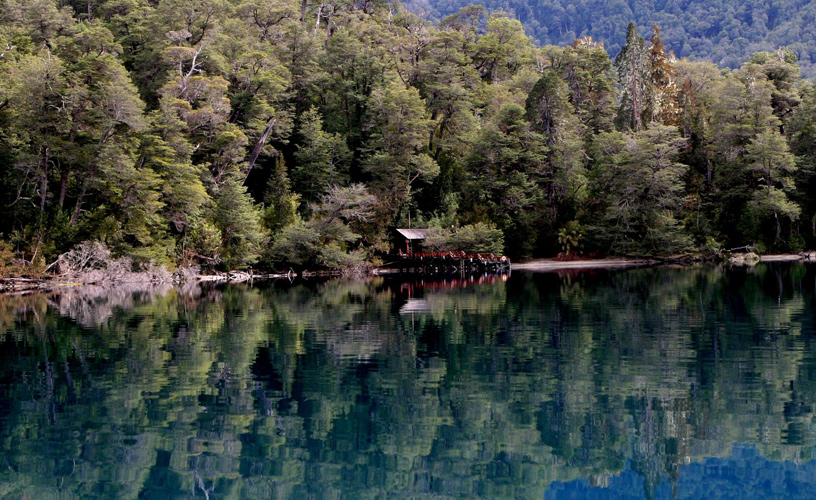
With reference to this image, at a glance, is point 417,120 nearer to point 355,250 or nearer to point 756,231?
point 355,250

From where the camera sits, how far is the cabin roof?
57.2 metres

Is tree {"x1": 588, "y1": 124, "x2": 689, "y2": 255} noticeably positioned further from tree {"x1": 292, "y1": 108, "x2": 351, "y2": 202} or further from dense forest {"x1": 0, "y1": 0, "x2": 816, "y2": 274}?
tree {"x1": 292, "y1": 108, "x2": 351, "y2": 202}

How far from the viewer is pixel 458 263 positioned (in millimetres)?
55250

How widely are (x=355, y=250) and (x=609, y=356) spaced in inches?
1622

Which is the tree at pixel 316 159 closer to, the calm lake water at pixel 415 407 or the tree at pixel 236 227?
the tree at pixel 236 227

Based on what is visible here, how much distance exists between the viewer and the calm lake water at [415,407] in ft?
A: 29.3

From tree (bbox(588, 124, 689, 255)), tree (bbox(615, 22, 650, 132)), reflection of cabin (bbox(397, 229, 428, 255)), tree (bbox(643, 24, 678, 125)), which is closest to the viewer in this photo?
reflection of cabin (bbox(397, 229, 428, 255))

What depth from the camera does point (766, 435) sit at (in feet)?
33.4

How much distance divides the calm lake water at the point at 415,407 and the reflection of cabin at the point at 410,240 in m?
33.3

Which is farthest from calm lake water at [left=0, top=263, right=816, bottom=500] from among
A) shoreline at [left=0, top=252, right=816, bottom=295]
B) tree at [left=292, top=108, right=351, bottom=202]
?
tree at [left=292, top=108, right=351, bottom=202]

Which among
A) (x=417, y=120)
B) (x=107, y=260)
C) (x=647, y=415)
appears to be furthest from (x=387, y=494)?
(x=417, y=120)

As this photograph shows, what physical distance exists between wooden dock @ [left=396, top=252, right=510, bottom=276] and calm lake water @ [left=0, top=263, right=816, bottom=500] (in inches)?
1213

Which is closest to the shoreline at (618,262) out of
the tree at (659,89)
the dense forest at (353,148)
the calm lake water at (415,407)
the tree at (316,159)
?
the dense forest at (353,148)

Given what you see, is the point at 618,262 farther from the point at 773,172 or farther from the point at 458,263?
the point at 458,263
